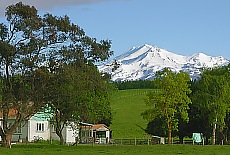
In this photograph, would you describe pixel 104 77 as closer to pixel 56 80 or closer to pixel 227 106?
pixel 56 80

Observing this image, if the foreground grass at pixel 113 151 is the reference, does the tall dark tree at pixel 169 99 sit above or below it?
above

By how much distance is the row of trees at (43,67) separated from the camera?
4916 cm

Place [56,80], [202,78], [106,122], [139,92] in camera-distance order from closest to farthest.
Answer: [56,80] < [202,78] < [106,122] < [139,92]

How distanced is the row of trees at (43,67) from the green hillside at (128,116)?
1657 inches

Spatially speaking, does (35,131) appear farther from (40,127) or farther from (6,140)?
(6,140)

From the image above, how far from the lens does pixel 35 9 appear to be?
51.3 metres

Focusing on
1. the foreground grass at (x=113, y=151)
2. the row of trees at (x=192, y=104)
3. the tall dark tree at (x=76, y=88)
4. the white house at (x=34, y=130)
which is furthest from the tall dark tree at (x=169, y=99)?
the foreground grass at (x=113, y=151)

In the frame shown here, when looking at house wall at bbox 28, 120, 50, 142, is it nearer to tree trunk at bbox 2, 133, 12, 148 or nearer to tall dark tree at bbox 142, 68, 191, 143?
tall dark tree at bbox 142, 68, 191, 143

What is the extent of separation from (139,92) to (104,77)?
12177 cm

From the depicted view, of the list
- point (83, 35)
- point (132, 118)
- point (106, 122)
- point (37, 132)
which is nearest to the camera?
point (83, 35)

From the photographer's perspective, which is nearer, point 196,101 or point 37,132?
point 196,101

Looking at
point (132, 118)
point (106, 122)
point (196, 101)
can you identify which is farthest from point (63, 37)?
point (132, 118)

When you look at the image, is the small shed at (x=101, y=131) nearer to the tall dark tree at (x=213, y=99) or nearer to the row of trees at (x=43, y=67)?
the tall dark tree at (x=213, y=99)

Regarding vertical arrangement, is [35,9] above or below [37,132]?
above
